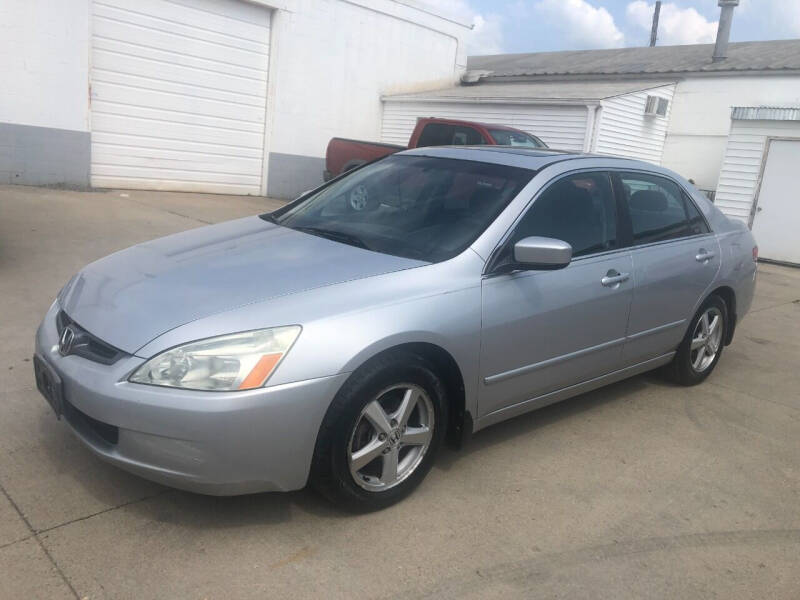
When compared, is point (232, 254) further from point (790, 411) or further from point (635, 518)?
point (790, 411)

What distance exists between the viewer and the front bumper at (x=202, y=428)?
2.63 m

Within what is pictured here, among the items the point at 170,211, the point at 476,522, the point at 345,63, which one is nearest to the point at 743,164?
the point at 345,63

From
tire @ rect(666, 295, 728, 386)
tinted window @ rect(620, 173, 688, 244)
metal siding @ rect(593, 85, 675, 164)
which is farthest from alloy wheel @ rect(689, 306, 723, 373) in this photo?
metal siding @ rect(593, 85, 675, 164)

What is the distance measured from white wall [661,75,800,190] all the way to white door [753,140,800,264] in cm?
408

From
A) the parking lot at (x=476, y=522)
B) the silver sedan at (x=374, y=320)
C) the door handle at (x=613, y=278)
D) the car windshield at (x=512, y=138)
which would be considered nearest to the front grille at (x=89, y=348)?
the silver sedan at (x=374, y=320)

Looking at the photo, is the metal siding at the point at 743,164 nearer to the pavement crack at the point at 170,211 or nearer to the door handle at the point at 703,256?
the door handle at the point at 703,256

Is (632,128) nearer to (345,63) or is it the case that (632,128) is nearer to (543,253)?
(345,63)

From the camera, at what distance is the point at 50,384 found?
3.02m

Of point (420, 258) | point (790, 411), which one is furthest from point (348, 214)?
point (790, 411)

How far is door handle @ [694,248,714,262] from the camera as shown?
480cm

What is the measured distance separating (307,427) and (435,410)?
73 centimetres

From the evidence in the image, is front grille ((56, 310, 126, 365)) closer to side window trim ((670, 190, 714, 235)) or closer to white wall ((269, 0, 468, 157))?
side window trim ((670, 190, 714, 235))

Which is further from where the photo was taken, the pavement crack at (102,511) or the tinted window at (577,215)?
the tinted window at (577,215)

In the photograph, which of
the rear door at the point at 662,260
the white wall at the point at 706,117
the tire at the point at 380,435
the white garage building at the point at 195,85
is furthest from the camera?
the white wall at the point at 706,117
